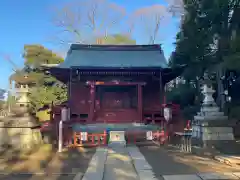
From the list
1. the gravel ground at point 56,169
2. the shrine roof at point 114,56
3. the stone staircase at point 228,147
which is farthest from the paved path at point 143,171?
the shrine roof at point 114,56

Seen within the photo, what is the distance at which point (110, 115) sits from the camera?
16422mm

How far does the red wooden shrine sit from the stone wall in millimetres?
4994

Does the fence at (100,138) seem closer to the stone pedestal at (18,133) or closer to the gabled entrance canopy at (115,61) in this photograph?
the stone pedestal at (18,133)

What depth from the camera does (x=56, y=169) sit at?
680 centimetres

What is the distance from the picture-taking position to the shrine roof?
1788cm

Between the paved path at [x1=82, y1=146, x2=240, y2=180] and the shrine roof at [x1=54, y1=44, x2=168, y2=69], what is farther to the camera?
the shrine roof at [x1=54, y1=44, x2=168, y2=69]

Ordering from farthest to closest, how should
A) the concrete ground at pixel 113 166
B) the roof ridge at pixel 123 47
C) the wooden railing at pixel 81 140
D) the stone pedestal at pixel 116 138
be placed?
the roof ridge at pixel 123 47
the stone pedestal at pixel 116 138
the wooden railing at pixel 81 140
the concrete ground at pixel 113 166

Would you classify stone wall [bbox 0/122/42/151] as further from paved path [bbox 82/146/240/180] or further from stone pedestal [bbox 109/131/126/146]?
paved path [bbox 82/146/240/180]

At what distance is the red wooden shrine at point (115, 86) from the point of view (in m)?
15.5

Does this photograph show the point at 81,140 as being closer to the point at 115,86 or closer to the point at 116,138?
the point at 116,138

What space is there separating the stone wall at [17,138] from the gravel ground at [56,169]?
1876 millimetres

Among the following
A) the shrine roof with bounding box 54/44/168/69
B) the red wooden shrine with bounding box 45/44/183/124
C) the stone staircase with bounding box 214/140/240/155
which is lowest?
the stone staircase with bounding box 214/140/240/155

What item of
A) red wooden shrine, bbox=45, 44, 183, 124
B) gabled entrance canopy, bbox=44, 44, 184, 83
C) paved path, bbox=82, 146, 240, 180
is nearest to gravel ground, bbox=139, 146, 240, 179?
paved path, bbox=82, 146, 240, 180

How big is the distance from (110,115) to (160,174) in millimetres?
10622
